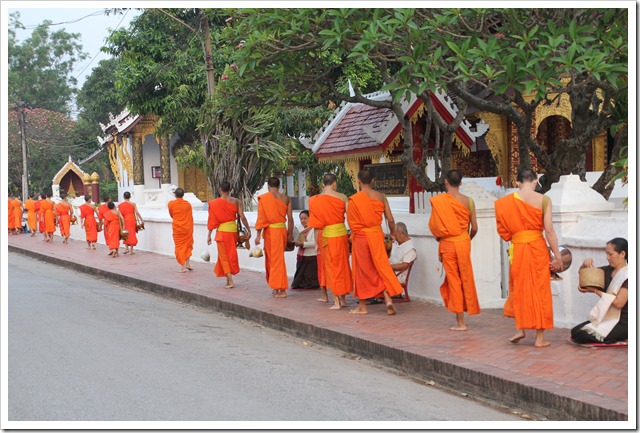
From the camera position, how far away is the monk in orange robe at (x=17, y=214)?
102 feet

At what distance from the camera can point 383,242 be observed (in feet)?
32.2

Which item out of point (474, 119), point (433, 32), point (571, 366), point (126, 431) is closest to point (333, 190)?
point (433, 32)

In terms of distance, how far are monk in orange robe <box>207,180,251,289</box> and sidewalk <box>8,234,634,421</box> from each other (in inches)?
12.7

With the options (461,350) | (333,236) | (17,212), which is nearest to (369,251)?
(333,236)

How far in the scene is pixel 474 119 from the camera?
58.7 ft

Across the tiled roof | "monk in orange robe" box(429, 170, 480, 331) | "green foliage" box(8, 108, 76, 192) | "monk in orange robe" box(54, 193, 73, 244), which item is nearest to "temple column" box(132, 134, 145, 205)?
"monk in orange robe" box(54, 193, 73, 244)

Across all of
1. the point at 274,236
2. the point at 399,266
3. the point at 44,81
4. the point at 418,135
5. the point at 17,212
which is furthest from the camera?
the point at 44,81

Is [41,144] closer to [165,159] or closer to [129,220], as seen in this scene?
[165,159]

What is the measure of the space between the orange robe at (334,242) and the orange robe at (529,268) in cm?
314

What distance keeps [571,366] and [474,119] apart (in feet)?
38.1

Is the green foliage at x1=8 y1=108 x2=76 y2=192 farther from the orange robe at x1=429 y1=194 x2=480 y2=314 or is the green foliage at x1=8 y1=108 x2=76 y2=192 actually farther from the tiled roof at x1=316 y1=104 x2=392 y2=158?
the orange robe at x1=429 y1=194 x2=480 y2=314

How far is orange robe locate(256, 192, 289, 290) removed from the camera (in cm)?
1166

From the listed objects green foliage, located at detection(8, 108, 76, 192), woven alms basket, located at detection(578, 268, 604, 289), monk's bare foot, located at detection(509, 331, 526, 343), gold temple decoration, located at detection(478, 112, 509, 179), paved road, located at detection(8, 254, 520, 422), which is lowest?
paved road, located at detection(8, 254, 520, 422)

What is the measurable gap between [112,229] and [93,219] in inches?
133
